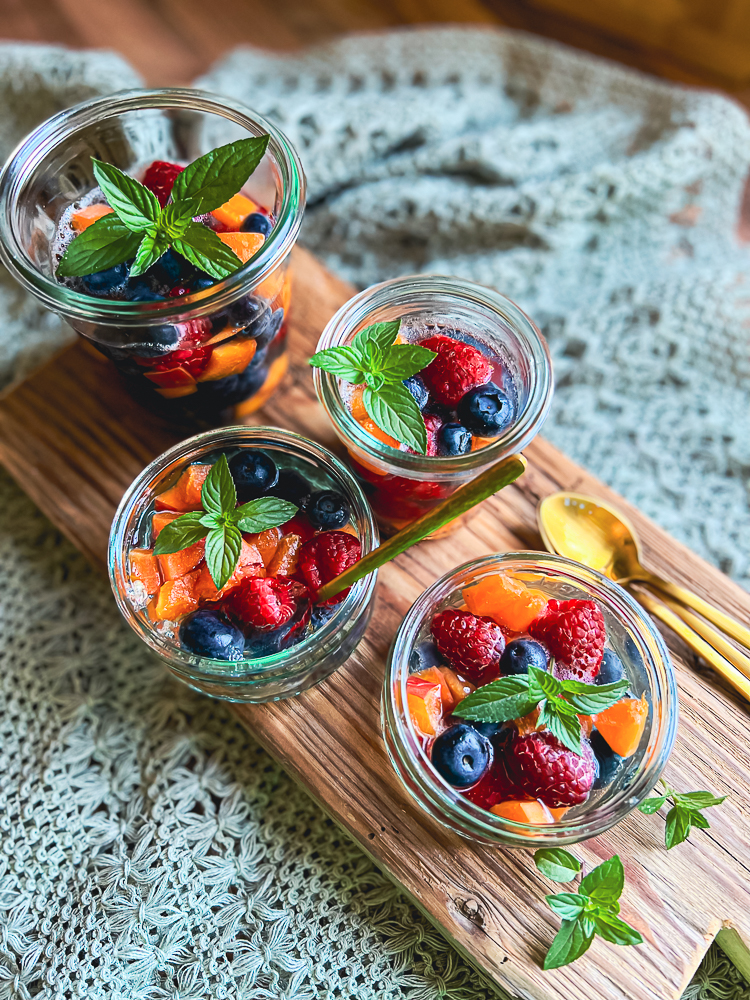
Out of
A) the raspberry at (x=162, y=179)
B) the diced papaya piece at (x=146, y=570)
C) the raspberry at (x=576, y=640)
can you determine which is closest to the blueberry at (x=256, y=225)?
the raspberry at (x=162, y=179)

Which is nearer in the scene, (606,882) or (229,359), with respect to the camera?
(606,882)

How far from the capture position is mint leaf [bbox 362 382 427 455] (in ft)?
4.17

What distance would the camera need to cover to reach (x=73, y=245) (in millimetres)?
1328

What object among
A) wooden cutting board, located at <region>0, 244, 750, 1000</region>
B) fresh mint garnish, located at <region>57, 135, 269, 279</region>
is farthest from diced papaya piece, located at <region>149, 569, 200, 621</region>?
fresh mint garnish, located at <region>57, 135, 269, 279</region>

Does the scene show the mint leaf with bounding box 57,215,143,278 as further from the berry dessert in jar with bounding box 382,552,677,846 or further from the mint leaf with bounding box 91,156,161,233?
the berry dessert in jar with bounding box 382,552,677,846

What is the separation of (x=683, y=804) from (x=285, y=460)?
0.83 m

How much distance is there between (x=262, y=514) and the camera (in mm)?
1276

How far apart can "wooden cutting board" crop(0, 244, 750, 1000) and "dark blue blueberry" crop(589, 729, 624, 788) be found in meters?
0.12

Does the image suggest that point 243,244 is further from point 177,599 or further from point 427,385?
point 177,599

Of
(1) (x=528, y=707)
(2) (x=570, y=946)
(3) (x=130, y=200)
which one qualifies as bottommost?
(2) (x=570, y=946)

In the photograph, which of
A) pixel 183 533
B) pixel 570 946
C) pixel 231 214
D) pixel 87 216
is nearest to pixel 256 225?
pixel 231 214

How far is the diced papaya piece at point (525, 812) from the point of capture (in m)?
1.20

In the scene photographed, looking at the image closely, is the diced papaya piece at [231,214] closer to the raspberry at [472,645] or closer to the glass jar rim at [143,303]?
the glass jar rim at [143,303]

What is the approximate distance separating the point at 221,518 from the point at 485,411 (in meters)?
0.43
